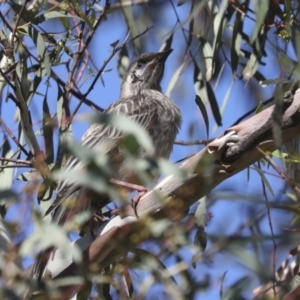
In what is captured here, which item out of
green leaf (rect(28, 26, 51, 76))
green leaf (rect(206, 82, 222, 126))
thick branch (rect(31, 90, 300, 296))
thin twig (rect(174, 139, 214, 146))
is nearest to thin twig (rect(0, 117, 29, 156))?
green leaf (rect(28, 26, 51, 76))

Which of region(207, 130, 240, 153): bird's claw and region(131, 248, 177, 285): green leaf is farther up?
region(207, 130, 240, 153): bird's claw

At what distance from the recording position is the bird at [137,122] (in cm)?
307

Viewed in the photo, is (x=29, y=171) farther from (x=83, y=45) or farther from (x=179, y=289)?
(x=179, y=289)

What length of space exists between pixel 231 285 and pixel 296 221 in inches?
21.8

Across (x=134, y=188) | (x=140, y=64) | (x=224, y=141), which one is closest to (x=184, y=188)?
(x=224, y=141)

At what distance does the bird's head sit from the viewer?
4.36m

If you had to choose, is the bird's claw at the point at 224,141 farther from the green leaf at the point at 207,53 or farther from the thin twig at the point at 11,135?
the green leaf at the point at 207,53

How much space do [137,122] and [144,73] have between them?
72 centimetres

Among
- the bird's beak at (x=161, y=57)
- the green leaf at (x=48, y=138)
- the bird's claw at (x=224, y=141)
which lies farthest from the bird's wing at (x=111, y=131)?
the bird's claw at (x=224, y=141)

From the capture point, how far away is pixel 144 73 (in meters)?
4.42

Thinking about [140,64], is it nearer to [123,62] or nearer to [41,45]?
[123,62]

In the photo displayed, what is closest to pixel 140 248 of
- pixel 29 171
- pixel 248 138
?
pixel 248 138

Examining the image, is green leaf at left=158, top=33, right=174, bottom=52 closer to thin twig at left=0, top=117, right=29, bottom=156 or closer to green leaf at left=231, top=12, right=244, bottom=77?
green leaf at left=231, top=12, right=244, bottom=77

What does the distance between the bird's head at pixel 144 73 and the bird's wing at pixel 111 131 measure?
0.80 ft
